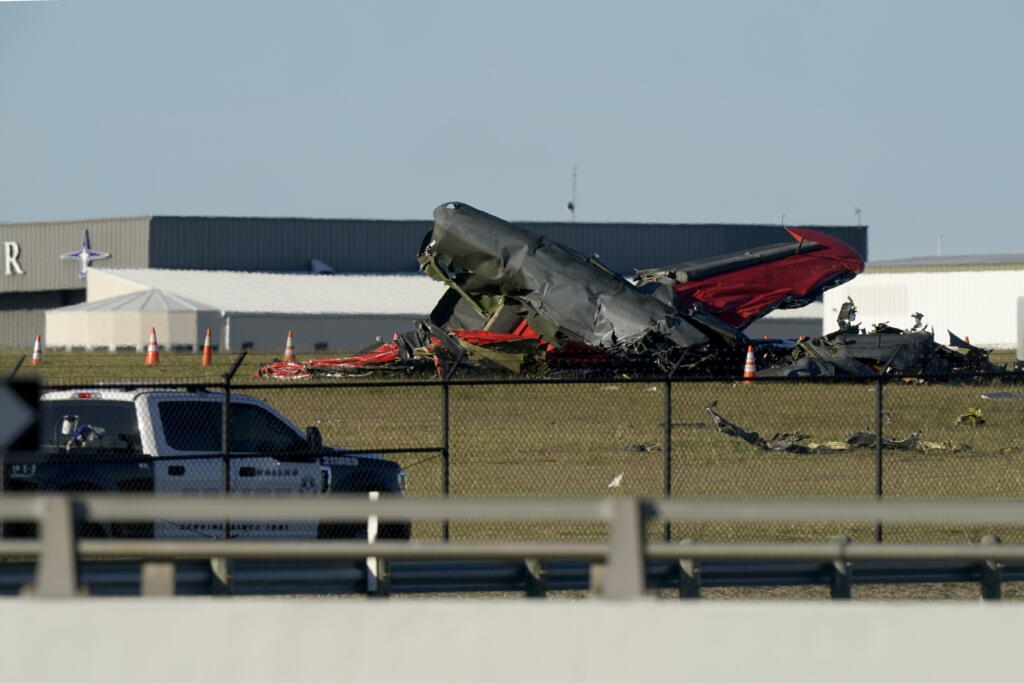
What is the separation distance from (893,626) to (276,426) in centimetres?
889

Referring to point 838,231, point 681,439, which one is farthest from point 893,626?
point 838,231

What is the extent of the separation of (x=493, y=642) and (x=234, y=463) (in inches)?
299

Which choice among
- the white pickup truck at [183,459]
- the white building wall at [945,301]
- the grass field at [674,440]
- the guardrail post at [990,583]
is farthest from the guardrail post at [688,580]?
the white building wall at [945,301]

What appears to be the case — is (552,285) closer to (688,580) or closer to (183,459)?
(183,459)

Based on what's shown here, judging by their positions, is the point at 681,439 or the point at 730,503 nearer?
the point at 730,503

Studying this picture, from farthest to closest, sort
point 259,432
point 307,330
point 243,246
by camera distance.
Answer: point 243,246 → point 307,330 → point 259,432

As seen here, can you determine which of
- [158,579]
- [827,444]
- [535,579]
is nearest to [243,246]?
[827,444]

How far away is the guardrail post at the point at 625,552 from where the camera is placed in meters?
7.38

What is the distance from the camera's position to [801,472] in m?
20.1

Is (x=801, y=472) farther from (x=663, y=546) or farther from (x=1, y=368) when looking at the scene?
(x=1, y=368)

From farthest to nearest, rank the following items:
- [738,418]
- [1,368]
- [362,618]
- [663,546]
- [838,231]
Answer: [838,231], [1,368], [738,418], [663,546], [362,618]

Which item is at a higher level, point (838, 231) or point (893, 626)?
point (838, 231)

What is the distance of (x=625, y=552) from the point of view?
7.42 m

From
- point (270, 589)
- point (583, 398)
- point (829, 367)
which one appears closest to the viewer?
point (270, 589)
